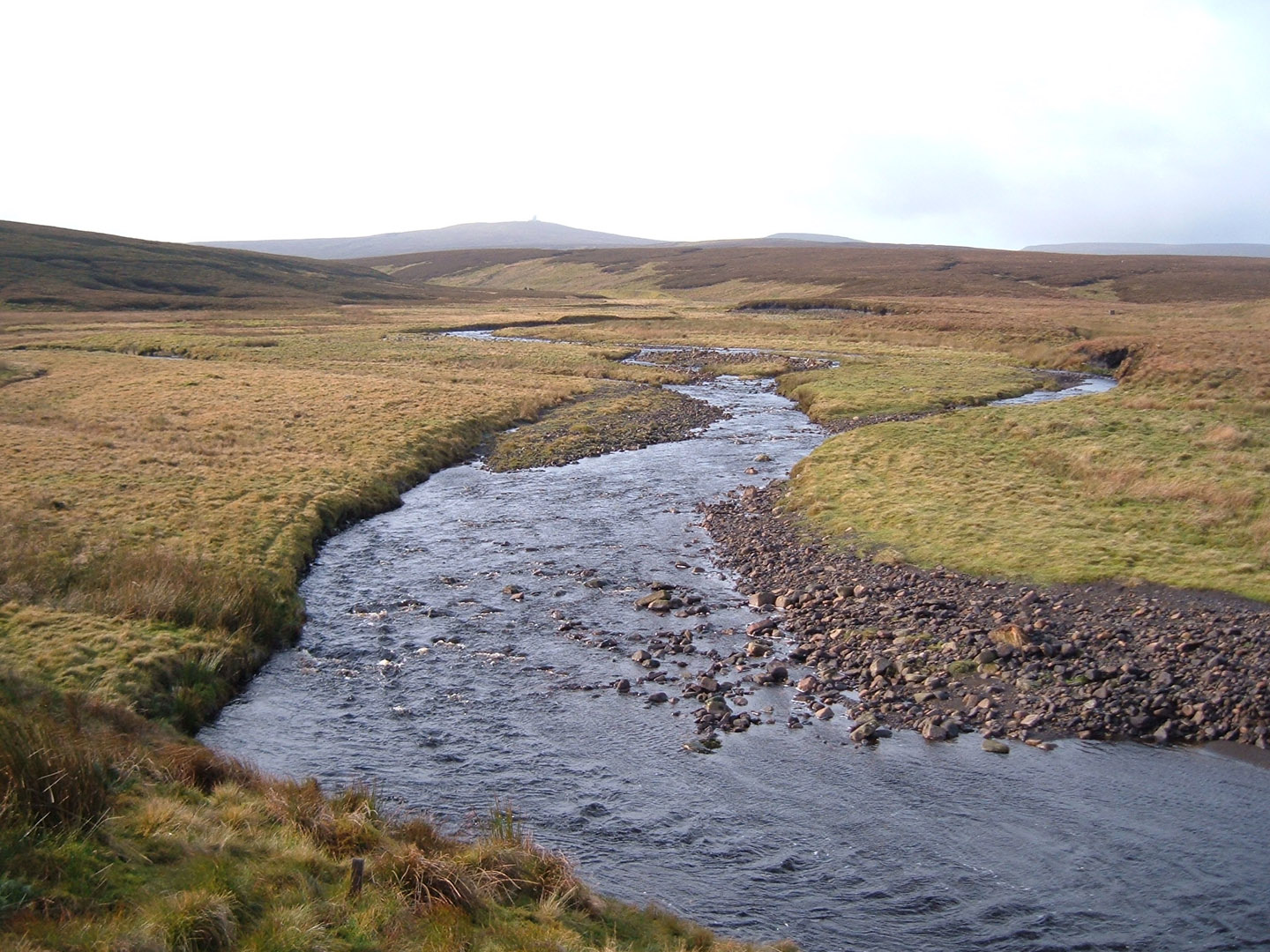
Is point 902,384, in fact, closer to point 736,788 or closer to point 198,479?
point 198,479

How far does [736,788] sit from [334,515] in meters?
19.9

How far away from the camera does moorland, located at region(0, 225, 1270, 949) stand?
33.4 ft

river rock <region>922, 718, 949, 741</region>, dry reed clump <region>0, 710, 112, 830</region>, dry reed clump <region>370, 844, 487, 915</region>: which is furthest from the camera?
river rock <region>922, 718, 949, 741</region>

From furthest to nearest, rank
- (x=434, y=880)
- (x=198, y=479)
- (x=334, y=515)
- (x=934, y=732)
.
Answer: (x=198, y=479)
(x=334, y=515)
(x=934, y=732)
(x=434, y=880)

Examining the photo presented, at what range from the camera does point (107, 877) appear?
9602 mm

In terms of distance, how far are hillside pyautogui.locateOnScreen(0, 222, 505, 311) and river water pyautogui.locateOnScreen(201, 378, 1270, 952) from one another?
122 meters

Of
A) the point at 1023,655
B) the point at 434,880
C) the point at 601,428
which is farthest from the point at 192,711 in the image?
the point at 601,428

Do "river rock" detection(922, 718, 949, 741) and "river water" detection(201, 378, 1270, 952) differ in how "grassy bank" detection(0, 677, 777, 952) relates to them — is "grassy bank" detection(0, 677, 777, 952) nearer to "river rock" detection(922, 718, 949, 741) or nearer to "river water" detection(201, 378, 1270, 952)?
"river water" detection(201, 378, 1270, 952)

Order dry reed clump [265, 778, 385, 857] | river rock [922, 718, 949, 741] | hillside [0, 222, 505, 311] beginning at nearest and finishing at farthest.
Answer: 1. dry reed clump [265, 778, 385, 857]
2. river rock [922, 718, 949, 741]
3. hillside [0, 222, 505, 311]

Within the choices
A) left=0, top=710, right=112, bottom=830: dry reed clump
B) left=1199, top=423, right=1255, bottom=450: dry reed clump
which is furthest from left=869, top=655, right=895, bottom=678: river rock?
left=1199, top=423, right=1255, bottom=450: dry reed clump

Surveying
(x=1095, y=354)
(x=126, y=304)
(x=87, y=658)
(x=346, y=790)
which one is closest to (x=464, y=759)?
(x=346, y=790)

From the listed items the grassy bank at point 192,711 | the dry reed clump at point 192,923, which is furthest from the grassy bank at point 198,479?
the dry reed clump at point 192,923

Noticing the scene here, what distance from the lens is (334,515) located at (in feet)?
100

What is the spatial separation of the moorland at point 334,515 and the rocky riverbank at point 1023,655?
794 mm
